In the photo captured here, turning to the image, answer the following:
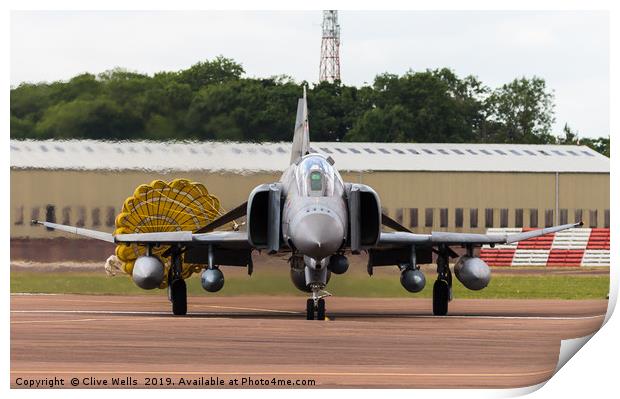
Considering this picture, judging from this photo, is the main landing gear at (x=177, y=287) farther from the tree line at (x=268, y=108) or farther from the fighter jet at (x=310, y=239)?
the tree line at (x=268, y=108)

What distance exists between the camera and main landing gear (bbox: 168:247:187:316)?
97.8 feet

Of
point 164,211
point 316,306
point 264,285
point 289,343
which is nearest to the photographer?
point 289,343

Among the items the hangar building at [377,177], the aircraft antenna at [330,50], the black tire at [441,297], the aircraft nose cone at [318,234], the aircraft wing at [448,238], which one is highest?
the aircraft antenna at [330,50]

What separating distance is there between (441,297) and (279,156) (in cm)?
422

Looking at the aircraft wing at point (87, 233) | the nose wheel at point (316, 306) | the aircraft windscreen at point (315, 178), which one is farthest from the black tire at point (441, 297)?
the aircraft wing at point (87, 233)

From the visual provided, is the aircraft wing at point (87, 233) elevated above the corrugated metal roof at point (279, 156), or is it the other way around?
the corrugated metal roof at point (279, 156)

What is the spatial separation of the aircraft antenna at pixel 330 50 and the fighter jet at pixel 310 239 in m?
0.65

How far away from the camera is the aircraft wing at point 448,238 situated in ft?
94.4

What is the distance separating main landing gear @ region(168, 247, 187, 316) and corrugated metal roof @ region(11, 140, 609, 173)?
91.8 inches

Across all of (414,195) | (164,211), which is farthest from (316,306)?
(164,211)

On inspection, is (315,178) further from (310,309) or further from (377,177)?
(377,177)

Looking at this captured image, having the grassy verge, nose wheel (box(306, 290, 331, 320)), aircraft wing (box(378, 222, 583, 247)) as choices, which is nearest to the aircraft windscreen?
nose wheel (box(306, 290, 331, 320))

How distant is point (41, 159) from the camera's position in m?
27.7

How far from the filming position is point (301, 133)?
2934 cm
